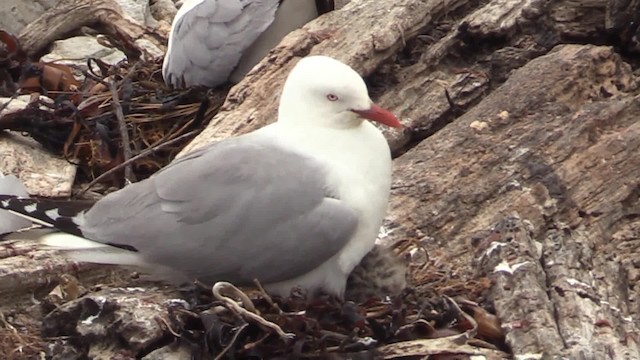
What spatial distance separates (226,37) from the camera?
6.77m

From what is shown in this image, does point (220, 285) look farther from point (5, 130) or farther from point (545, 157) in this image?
point (5, 130)

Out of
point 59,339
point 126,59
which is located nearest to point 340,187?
point 59,339

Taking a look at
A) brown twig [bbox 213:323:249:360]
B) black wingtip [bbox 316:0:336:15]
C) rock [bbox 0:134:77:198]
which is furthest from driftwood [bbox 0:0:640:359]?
brown twig [bbox 213:323:249:360]

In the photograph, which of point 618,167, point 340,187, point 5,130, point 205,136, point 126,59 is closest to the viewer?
point 340,187

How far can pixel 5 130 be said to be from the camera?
240 inches


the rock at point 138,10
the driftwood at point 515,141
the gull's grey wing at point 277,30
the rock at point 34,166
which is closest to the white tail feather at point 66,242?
the driftwood at point 515,141

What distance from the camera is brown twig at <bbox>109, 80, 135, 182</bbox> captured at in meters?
5.63

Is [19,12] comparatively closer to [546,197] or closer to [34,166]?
[34,166]

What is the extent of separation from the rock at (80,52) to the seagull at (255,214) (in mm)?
3042

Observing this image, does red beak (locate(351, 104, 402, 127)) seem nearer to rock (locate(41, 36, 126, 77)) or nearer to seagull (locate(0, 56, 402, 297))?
seagull (locate(0, 56, 402, 297))

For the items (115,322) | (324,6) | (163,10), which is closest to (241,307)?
(115,322)

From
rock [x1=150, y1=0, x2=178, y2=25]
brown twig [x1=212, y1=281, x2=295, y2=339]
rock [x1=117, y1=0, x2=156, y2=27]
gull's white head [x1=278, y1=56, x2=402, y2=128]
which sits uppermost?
gull's white head [x1=278, y1=56, x2=402, y2=128]

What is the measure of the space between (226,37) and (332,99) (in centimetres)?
236

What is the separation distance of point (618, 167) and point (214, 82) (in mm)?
2443
